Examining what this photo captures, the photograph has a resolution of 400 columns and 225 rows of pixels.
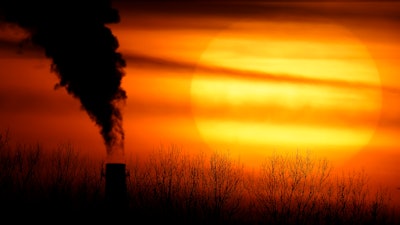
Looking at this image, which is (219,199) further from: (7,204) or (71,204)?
(7,204)

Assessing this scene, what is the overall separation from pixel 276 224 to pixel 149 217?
588cm

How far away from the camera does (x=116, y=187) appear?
28188mm

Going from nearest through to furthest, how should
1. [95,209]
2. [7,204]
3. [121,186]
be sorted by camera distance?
1. [121,186]
2. [95,209]
3. [7,204]

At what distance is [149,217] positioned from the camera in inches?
1471

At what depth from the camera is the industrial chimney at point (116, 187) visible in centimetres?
2803

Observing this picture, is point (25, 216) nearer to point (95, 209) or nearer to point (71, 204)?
point (71, 204)

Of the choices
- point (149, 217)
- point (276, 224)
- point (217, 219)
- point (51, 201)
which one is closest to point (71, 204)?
point (51, 201)

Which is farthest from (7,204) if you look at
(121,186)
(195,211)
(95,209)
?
(121,186)

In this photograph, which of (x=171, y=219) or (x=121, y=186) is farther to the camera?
(x=171, y=219)

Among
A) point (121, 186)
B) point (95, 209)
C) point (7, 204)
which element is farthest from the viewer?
point (7, 204)

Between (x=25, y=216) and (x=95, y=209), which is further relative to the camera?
(x=25, y=216)

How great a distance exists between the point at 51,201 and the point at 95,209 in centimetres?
362

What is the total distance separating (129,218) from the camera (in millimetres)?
29891

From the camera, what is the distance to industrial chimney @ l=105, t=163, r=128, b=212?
92.0ft
